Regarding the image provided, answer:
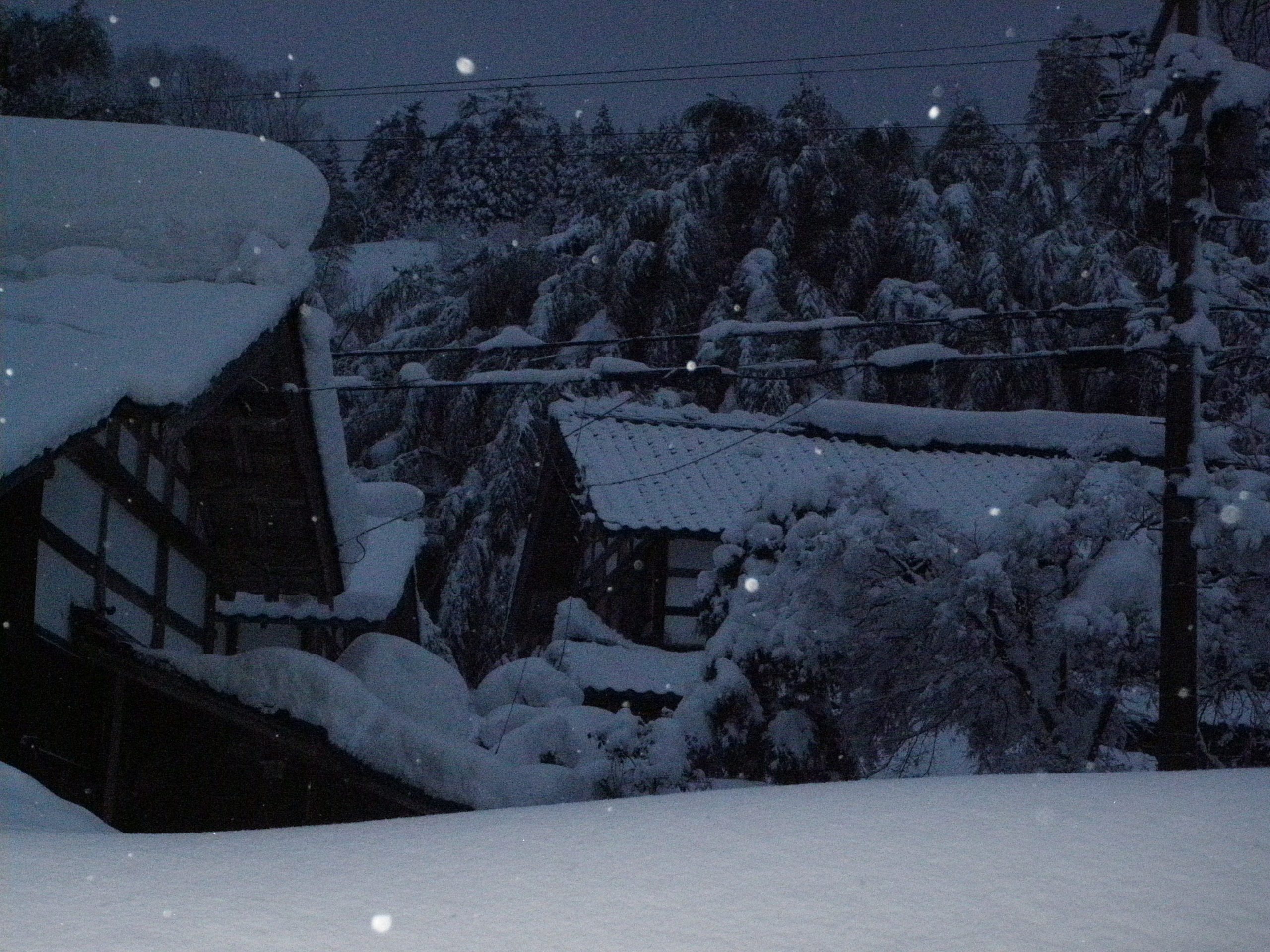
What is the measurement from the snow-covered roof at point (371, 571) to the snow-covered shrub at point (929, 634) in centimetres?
331

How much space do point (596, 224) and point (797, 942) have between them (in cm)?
2269

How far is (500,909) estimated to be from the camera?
7.13 feet

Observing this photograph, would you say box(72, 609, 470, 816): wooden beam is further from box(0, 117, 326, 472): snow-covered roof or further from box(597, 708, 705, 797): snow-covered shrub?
box(0, 117, 326, 472): snow-covered roof

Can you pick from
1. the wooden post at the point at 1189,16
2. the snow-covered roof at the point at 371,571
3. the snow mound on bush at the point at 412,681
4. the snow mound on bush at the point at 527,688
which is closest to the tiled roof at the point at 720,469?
the snow mound on bush at the point at 527,688

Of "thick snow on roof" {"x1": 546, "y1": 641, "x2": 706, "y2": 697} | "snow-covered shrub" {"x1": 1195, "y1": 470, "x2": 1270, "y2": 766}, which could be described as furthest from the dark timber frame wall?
"snow-covered shrub" {"x1": 1195, "y1": 470, "x2": 1270, "y2": 766}

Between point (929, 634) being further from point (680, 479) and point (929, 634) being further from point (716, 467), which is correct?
point (716, 467)

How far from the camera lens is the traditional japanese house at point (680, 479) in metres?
13.9

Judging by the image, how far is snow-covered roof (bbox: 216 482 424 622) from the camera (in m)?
11.2

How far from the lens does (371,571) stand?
13289 millimetres

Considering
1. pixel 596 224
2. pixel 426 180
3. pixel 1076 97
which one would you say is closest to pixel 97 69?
pixel 596 224

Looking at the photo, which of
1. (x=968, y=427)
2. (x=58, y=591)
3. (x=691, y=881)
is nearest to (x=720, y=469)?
(x=968, y=427)

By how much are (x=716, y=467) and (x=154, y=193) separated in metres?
9.32

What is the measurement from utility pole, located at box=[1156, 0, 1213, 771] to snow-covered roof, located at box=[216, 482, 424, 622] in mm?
5900

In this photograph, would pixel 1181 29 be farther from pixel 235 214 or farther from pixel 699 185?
pixel 699 185
